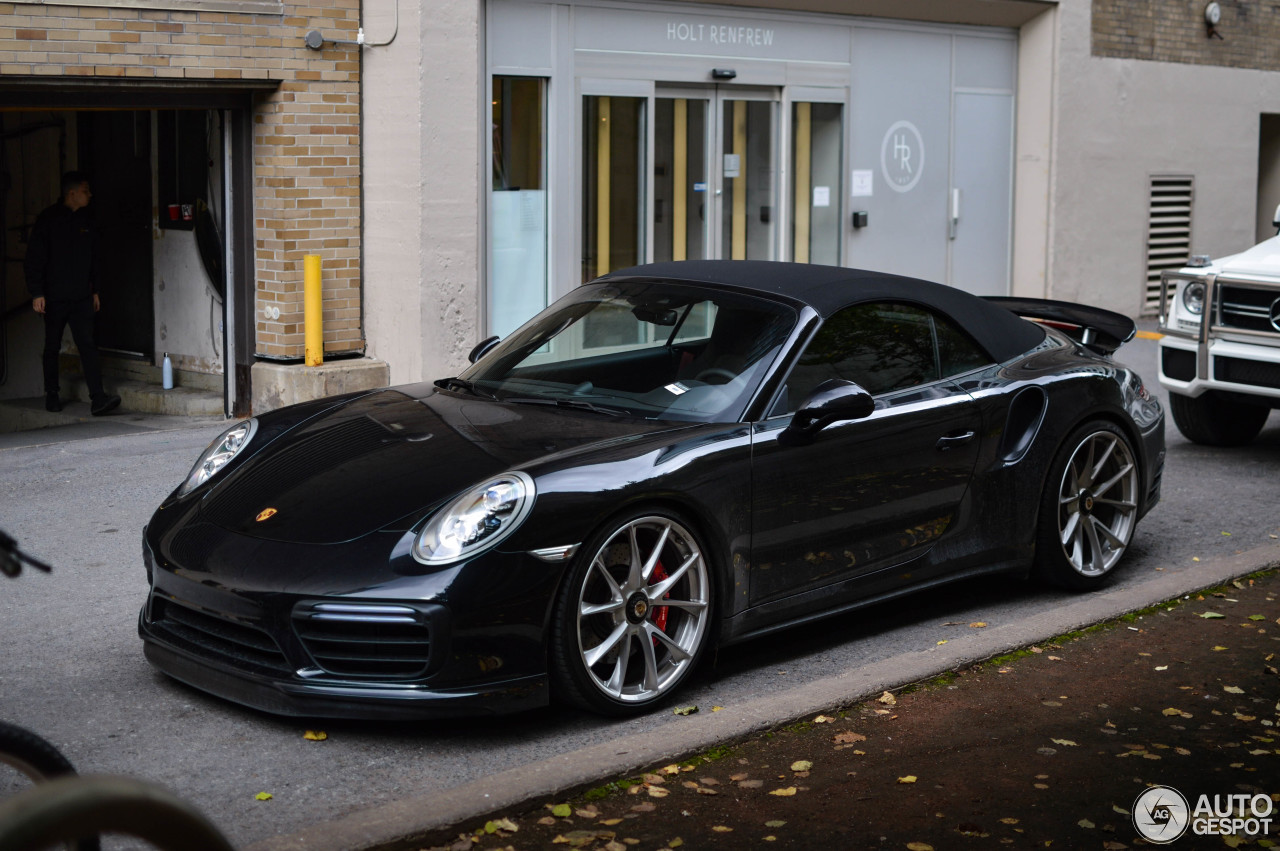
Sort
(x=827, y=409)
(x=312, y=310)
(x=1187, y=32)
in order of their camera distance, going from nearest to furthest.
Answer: (x=827, y=409) → (x=312, y=310) → (x=1187, y=32)

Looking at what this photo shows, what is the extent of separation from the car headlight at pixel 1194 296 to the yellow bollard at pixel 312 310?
18.9ft

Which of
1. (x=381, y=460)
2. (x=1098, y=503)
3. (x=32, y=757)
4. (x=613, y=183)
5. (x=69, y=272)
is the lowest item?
(x=1098, y=503)

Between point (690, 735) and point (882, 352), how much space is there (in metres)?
1.89

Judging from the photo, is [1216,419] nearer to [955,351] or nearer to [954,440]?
[955,351]

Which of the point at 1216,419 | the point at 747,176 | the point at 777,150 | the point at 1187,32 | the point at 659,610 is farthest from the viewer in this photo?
the point at 1187,32

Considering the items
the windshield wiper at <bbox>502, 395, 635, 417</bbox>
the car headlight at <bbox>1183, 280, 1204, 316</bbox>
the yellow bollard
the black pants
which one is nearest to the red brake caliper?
the windshield wiper at <bbox>502, 395, 635, 417</bbox>

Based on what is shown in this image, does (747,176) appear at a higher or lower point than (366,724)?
higher

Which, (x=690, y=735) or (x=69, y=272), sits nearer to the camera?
(x=690, y=735)

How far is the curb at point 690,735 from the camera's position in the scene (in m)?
3.94

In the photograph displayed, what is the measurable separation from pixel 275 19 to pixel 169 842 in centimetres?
899

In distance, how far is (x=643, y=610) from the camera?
16.0 ft

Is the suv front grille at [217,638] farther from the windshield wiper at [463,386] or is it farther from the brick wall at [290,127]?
the brick wall at [290,127]

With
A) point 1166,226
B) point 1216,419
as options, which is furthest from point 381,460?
point 1166,226

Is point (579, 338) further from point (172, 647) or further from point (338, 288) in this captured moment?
point (338, 288)
